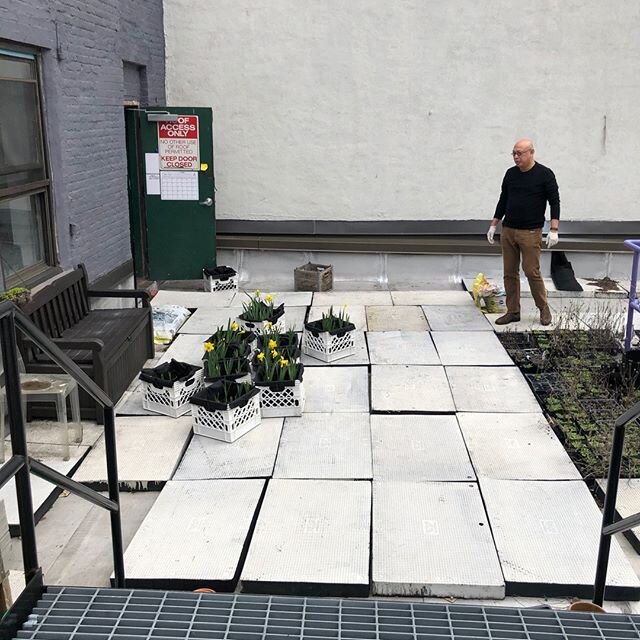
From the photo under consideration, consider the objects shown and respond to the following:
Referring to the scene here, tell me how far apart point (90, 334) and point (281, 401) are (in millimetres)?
1736

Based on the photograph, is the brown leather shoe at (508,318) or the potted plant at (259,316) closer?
the potted plant at (259,316)

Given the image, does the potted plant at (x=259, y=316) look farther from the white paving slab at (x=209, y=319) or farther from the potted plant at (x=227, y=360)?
the potted plant at (x=227, y=360)

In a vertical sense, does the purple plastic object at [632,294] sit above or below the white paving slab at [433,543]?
above

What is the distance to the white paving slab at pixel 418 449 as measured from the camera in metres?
4.84

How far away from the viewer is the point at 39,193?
6516 millimetres

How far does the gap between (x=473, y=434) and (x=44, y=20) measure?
15.6 feet

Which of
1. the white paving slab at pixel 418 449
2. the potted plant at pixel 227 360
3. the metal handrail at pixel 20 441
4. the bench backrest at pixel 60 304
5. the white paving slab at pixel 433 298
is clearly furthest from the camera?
the white paving slab at pixel 433 298

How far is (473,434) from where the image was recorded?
17.8 ft

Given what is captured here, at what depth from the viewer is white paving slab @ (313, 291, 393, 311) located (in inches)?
362

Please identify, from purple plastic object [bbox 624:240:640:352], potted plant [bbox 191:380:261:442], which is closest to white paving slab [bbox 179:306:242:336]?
potted plant [bbox 191:380:261:442]

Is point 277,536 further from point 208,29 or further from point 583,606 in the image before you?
point 208,29

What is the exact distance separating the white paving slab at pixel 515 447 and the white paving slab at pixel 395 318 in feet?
7.95

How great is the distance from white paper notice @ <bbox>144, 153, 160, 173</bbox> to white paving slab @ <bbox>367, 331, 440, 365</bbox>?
3857 mm

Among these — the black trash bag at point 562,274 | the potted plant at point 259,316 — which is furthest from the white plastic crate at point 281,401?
the black trash bag at point 562,274
